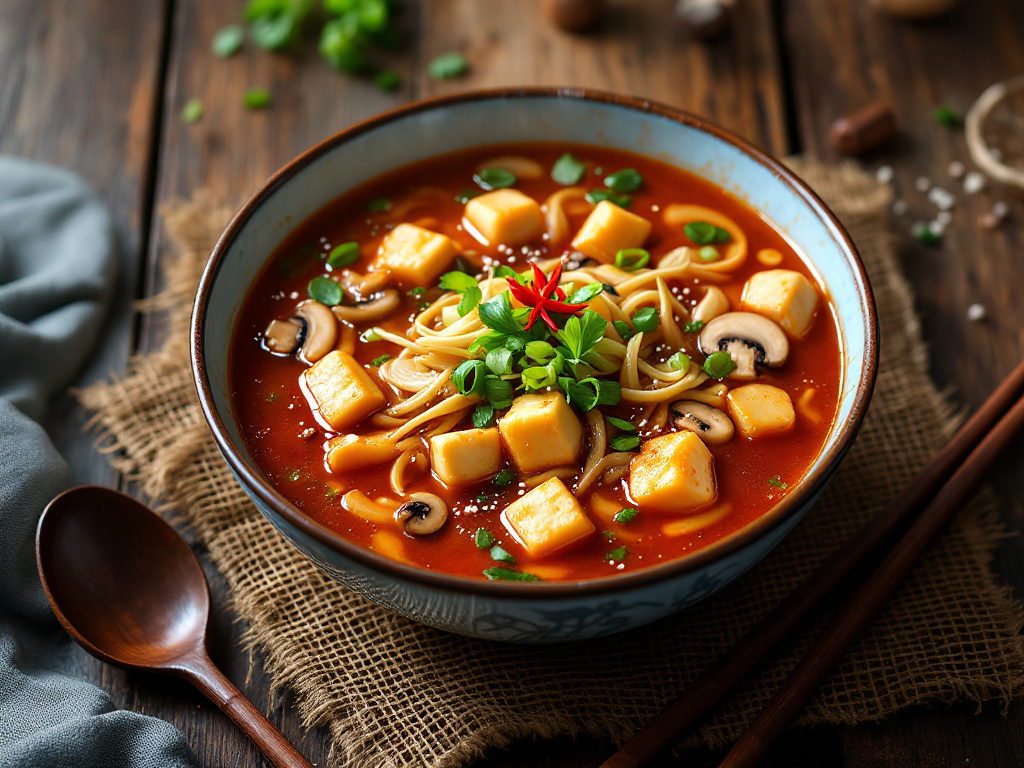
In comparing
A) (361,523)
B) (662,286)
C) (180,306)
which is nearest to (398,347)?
(361,523)

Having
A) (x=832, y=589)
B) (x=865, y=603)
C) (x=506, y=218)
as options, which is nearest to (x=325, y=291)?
(x=506, y=218)

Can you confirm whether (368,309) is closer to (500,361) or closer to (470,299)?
(470,299)

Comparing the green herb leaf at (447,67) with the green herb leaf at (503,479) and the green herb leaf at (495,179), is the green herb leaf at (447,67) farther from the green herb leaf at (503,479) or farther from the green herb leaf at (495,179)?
the green herb leaf at (503,479)

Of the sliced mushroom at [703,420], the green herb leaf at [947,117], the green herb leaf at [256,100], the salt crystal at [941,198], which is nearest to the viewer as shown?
the sliced mushroom at [703,420]

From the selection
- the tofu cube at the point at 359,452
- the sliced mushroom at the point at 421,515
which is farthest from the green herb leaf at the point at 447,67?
the sliced mushroom at the point at 421,515

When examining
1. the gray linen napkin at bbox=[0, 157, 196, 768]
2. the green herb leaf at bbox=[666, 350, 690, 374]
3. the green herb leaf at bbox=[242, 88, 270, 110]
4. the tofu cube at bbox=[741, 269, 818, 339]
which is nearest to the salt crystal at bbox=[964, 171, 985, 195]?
the tofu cube at bbox=[741, 269, 818, 339]

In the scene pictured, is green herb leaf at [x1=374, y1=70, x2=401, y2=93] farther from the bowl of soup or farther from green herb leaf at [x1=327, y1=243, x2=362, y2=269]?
green herb leaf at [x1=327, y1=243, x2=362, y2=269]
